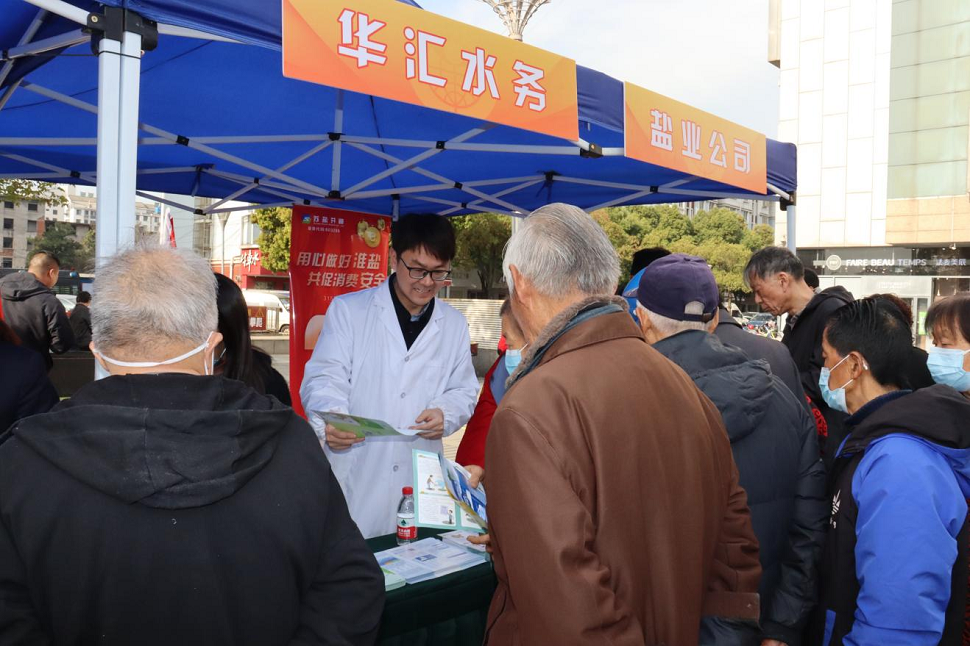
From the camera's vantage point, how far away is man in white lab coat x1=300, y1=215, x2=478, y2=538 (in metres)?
2.97

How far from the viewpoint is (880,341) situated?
2.10 m

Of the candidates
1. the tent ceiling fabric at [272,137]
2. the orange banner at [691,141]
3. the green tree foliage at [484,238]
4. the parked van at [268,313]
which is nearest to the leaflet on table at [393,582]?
the tent ceiling fabric at [272,137]

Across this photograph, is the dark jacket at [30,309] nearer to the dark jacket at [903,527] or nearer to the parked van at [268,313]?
the dark jacket at [903,527]

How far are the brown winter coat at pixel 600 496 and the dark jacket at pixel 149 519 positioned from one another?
0.41m

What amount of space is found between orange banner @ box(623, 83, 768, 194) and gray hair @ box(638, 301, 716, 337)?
1.99 metres

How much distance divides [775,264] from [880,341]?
2120 millimetres

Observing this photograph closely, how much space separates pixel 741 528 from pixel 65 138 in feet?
15.6

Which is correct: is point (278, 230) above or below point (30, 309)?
above

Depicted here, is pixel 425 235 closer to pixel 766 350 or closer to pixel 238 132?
pixel 766 350

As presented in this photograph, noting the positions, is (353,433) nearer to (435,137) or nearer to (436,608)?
(436,608)

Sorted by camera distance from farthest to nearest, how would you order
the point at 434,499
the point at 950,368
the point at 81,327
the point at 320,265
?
the point at 81,327 < the point at 320,265 < the point at 950,368 < the point at 434,499

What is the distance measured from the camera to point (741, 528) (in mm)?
1625

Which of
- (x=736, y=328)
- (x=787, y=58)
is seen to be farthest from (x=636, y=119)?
(x=787, y=58)

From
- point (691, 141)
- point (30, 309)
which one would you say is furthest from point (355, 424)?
point (30, 309)
